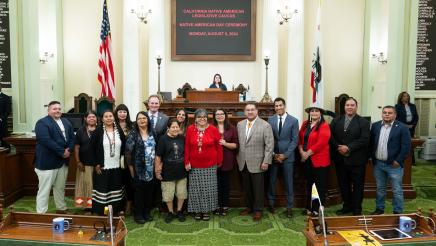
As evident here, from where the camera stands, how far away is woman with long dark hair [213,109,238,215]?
4.88m

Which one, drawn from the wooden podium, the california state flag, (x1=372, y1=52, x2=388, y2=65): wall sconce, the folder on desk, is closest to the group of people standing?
the folder on desk

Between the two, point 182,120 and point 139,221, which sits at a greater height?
point 182,120

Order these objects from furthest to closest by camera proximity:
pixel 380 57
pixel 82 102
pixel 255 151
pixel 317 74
→ pixel 380 57, pixel 82 102, pixel 317 74, pixel 255 151

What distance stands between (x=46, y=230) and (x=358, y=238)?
2.34 metres

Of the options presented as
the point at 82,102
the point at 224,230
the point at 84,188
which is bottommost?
the point at 224,230

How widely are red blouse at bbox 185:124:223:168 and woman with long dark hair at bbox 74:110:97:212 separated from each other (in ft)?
3.93

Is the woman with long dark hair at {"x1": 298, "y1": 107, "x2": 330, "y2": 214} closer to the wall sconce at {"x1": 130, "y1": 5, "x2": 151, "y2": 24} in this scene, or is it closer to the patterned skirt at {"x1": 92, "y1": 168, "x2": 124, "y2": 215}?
the patterned skirt at {"x1": 92, "y1": 168, "x2": 124, "y2": 215}

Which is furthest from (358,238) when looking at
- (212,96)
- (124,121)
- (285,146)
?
(212,96)

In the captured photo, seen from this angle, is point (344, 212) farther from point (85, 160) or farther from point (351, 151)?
point (85, 160)

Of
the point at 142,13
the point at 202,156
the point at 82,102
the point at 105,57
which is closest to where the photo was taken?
the point at 202,156

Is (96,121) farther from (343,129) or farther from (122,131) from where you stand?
(343,129)

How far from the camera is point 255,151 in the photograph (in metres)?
4.79

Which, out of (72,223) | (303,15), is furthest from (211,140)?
(303,15)

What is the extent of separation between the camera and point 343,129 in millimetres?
4953
